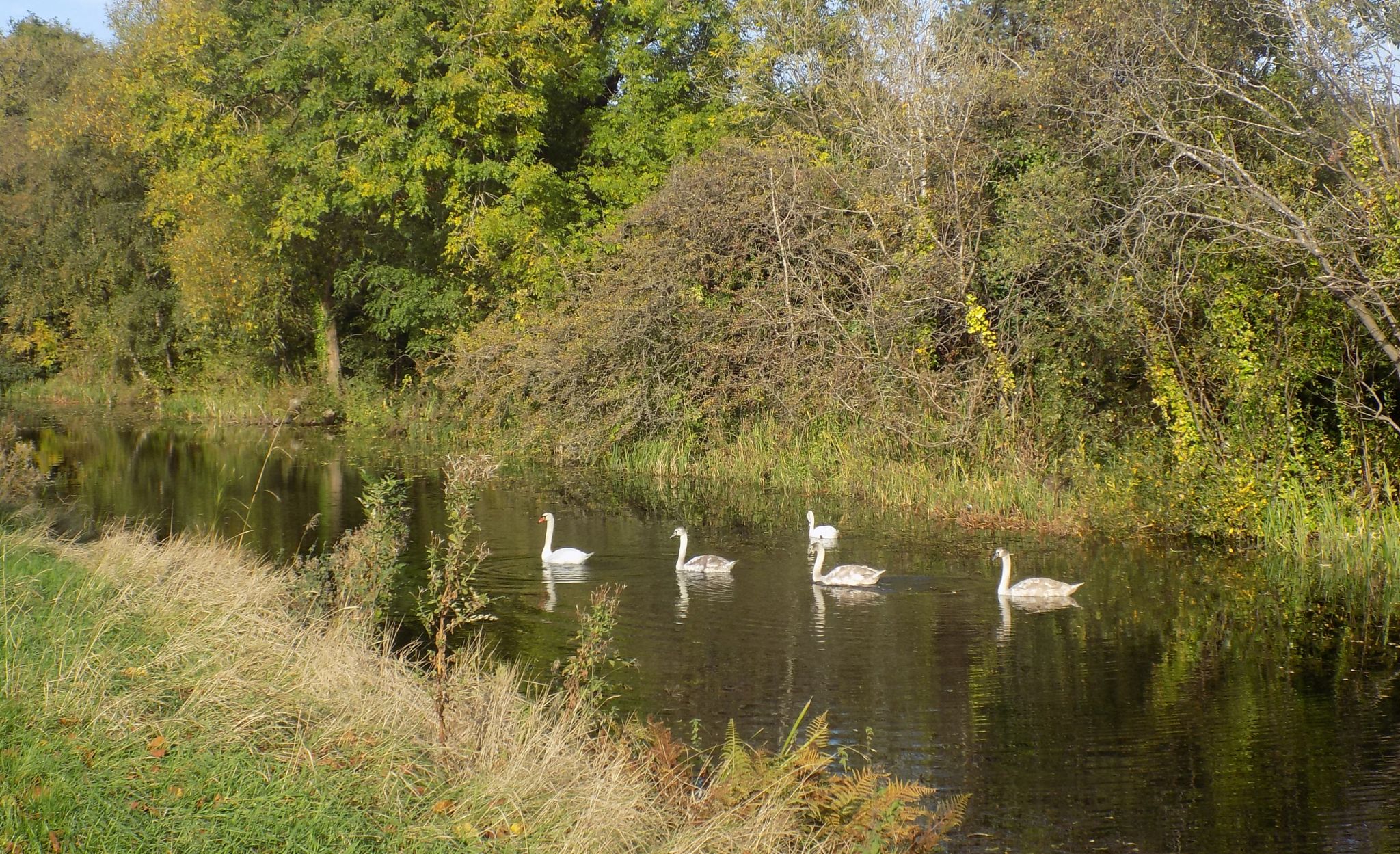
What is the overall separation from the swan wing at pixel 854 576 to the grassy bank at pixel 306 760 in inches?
242

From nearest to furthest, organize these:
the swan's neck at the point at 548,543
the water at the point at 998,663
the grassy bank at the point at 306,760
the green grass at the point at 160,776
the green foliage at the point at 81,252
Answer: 1. the green grass at the point at 160,776
2. the grassy bank at the point at 306,760
3. the water at the point at 998,663
4. the swan's neck at the point at 548,543
5. the green foliage at the point at 81,252

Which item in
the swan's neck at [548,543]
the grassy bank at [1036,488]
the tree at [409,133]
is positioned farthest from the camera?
the tree at [409,133]

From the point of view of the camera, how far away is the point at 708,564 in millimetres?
15844

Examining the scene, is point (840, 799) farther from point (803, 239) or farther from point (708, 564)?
point (803, 239)

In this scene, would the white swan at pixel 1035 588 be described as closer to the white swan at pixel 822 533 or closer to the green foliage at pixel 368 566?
the white swan at pixel 822 533

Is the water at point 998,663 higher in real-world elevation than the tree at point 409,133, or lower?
lower

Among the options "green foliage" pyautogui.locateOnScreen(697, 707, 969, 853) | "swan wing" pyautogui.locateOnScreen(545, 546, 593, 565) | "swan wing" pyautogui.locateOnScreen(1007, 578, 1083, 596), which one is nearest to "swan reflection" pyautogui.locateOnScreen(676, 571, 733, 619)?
"swan wing" pyautogui.locateOnScreen(545, 546, 593, 565)

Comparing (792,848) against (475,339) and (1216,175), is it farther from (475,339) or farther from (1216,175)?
(475,339)

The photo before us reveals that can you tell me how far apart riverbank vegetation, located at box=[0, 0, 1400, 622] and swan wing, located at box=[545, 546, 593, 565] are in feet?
21.4

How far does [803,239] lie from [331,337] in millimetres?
19679

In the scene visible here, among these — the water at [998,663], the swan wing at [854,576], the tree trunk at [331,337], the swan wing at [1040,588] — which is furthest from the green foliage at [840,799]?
the tree trunk at [331,337]

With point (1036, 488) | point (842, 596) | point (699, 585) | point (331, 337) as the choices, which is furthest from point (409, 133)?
point (842, 596)

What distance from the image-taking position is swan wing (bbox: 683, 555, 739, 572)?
15.8 meters

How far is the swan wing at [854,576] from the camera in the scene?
48.5ft
